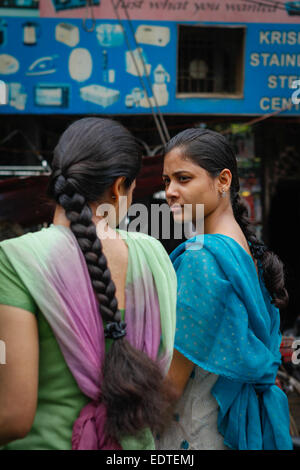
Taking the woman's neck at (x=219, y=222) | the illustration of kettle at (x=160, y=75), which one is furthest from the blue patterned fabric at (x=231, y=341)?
the illustration of kettle at (x=160, y=75)

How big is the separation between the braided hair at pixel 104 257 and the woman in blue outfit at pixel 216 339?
0.45 metres

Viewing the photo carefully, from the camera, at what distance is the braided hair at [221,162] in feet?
5.56

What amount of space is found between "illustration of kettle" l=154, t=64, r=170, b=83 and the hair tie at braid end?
4.45 meters

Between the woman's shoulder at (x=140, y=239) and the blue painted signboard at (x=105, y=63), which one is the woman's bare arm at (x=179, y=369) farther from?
the blue painted signboard at (x=105, y=63)

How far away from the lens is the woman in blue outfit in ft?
4.98

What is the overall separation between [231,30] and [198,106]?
1107mm

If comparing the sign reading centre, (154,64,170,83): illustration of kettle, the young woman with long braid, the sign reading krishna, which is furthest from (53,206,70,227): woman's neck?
the sign reading centre

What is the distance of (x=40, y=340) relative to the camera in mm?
1077

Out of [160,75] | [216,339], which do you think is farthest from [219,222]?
[160,75]

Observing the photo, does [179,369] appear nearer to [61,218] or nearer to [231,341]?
[231,341]

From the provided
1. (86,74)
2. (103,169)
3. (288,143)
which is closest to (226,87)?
(288,143)

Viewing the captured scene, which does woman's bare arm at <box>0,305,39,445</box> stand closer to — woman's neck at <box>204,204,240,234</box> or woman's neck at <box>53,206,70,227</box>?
woman's neck at <box>53,206,70,227</box>

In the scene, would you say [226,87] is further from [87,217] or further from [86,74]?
[87,217]

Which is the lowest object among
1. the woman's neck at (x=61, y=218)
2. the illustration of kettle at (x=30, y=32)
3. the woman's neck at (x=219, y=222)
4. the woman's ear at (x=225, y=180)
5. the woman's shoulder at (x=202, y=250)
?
the woman's shoulder at (x=202, y=250)
